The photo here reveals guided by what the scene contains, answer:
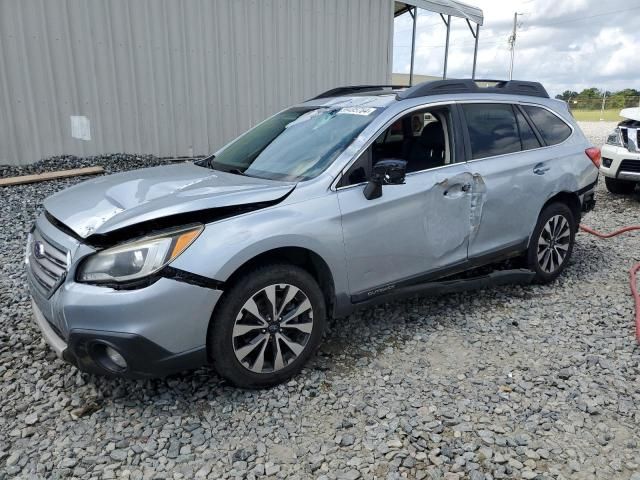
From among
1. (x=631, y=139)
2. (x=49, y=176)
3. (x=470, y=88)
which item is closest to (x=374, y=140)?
(x=470, y=88)

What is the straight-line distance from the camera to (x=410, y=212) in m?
3.26

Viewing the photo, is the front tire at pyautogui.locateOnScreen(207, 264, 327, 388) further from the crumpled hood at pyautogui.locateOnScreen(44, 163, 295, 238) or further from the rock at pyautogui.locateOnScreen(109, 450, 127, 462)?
the rock at pyautogui.locateOnScreen(109, 450, 127, 462)

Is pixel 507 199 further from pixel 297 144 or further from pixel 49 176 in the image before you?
pixel 49 176

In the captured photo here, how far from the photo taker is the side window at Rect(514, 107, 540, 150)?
4.14 meters

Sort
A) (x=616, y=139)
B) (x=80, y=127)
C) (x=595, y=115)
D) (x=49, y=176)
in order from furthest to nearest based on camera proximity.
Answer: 1. (x=595, y=115)
2. (x=80, y=127)
3. (x=616, y=139)
4. (x=49, y=176)

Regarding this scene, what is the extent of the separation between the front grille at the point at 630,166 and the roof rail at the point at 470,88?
4269 millimetres

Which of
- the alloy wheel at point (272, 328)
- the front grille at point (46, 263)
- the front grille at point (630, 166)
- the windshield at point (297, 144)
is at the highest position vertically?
the windshield at point (297, 144)

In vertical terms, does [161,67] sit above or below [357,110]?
above

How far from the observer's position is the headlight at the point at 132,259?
7.79 ft

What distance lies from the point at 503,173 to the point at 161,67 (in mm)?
7090

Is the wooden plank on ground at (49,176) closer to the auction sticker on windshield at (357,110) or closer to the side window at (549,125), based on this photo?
the auction sticker on windshield at (357,110)

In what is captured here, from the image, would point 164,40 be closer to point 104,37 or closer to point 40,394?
point 104,37

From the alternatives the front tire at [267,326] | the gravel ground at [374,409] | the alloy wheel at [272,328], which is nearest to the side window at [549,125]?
the gravel ground at [374,409]

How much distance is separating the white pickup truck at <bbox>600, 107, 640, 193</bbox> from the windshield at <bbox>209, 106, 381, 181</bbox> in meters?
6.29
